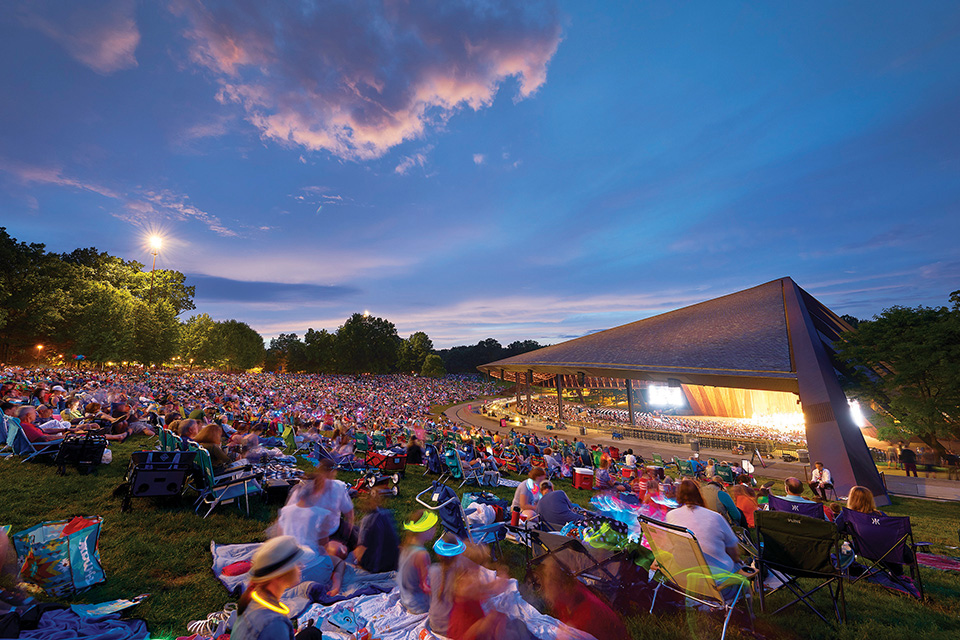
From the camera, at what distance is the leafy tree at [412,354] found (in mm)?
91863

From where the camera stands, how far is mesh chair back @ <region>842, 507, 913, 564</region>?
4.27 metres

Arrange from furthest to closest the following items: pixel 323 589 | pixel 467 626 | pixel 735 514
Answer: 1. pixel 735 514
2. pixel 323 589
3. pixel 467 626

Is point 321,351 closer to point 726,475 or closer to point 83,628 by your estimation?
point 726,475

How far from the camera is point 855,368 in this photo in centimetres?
1789

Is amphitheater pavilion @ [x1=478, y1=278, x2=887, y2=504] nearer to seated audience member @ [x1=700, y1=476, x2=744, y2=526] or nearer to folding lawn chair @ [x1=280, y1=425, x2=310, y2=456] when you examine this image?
seated audience member @ [x1=700, y1=476, x2=744, y2=526]

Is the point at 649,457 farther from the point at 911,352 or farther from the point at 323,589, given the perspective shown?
the point at 323,589

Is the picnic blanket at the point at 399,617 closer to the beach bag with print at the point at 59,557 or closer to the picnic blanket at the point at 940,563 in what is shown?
the beach bag with print at the point at 59,557

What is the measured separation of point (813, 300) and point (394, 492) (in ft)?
101

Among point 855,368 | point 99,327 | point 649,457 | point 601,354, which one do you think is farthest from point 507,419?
point 99,327

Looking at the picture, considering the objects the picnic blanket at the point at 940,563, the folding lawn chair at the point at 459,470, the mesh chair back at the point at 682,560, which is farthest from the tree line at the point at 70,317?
the picnic blanket at the point at 940,563

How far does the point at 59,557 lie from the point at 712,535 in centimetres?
682

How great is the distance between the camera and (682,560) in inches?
148

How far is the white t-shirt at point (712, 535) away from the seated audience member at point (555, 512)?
1.78 m

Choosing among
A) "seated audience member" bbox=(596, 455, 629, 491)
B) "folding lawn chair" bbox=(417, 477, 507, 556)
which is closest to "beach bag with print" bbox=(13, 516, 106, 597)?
"folding lawn chair" bbox=(417, 477, 507, 556)
